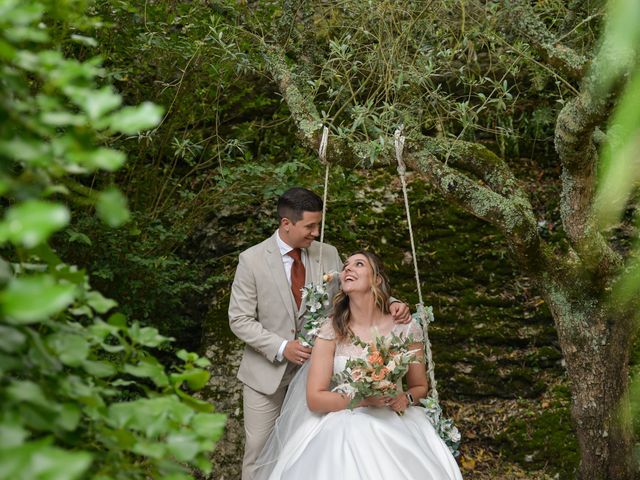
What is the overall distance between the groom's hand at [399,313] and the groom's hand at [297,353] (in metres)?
0.46

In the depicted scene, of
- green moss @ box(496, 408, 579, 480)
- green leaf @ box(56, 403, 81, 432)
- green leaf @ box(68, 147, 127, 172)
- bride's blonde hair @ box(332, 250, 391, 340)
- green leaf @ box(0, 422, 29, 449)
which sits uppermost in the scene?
green leaf @ box(68, 147, 127, 172)

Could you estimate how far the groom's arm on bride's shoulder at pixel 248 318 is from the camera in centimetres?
383

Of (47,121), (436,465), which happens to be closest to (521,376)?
(436,465)

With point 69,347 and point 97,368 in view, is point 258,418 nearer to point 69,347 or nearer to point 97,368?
point 97,368

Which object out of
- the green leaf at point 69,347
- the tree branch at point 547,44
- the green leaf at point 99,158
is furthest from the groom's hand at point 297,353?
the green leaf at point 99,158

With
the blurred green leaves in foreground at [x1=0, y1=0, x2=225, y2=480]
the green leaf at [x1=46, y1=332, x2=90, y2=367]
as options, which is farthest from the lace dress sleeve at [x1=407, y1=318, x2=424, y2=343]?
the green leaf at [x1=46, y1=332, x2=90, y2=367]

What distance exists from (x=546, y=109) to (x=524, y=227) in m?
3.25

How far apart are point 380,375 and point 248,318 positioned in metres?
1.00

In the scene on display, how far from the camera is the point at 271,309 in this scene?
3.97 m

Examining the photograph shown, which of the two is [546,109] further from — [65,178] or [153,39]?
[65,178]

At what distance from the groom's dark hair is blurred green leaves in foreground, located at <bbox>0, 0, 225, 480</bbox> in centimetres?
245

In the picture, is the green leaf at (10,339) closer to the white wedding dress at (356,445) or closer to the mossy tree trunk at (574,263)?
the white wedding dress at (356,445)

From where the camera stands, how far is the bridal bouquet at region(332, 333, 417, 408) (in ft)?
10.3

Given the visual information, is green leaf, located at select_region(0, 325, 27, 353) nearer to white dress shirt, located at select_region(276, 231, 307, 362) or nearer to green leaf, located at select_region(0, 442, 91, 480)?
green leaf, located at select_region(0, 442, 91, 480)
